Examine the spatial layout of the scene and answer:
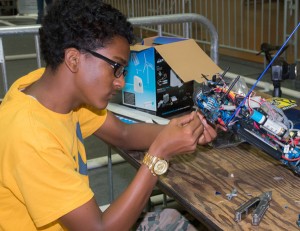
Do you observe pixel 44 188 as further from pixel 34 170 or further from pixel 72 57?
pixel 72 57

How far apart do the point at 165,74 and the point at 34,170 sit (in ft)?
2.88

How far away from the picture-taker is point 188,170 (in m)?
1.35

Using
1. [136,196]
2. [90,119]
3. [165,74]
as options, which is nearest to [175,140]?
[136,196]

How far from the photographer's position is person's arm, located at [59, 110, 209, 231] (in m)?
1.12

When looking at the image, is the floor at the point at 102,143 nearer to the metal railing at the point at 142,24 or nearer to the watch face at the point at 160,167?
the metal railing at the point at 142,24

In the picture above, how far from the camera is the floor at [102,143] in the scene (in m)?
3.00

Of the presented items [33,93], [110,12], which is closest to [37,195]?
[33,93]

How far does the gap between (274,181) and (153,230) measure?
491mm

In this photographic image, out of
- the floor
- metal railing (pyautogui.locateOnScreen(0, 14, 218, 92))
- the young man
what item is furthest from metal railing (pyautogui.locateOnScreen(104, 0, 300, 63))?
the young man

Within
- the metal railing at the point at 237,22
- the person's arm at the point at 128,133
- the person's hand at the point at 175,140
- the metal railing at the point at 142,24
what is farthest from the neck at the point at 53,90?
the metal railing at the point at 237,22

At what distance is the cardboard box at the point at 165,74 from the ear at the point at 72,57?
605 millimetres

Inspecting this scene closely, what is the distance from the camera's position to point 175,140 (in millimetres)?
1244

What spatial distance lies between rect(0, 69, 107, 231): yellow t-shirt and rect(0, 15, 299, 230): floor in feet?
3.04

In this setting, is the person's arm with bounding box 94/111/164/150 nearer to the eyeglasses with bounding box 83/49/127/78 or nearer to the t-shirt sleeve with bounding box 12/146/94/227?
the eyeglasses with bounding box 83/49/127/78
